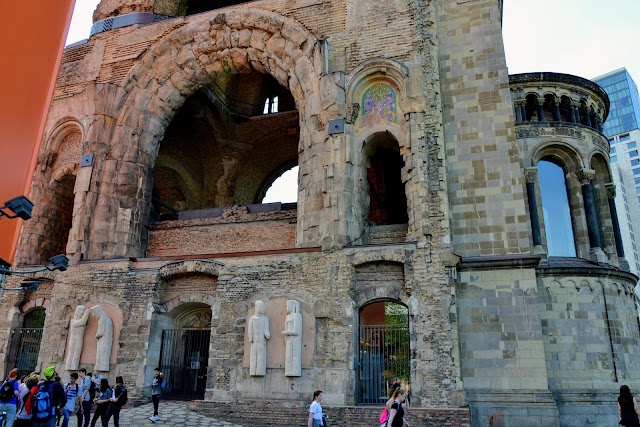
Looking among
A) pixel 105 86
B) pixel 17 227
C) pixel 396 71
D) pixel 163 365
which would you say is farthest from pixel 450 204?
pixel 105 86

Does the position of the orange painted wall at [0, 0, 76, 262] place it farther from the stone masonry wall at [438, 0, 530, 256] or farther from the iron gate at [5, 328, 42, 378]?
the stone masonry wall at [438, 0, 530, 256]

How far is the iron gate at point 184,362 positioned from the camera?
14.7m

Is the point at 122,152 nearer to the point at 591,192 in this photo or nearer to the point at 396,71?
the point at 396,71

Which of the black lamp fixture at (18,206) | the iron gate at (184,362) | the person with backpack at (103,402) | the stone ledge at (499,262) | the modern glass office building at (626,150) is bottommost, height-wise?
the person with backpack at (103,402)

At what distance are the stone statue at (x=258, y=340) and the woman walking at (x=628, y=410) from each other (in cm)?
755

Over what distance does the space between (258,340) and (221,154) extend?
10721 millimetres

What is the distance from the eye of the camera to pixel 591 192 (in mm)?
Answer: 16234

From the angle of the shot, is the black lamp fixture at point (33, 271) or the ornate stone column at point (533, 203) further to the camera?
the ornate stone column at point (533, 203)

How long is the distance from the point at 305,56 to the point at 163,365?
9.64 meters

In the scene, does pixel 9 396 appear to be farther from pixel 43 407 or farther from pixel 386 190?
pixel 386 190

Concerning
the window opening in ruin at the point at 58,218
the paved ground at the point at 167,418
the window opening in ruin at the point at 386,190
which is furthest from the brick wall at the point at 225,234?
the paved ground at the point at 167,418

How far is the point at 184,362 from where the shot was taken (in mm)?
15156

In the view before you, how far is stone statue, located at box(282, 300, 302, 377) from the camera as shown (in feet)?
41.4

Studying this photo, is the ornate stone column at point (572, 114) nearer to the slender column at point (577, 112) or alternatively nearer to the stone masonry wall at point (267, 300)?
the slender column at point (577, 112)
